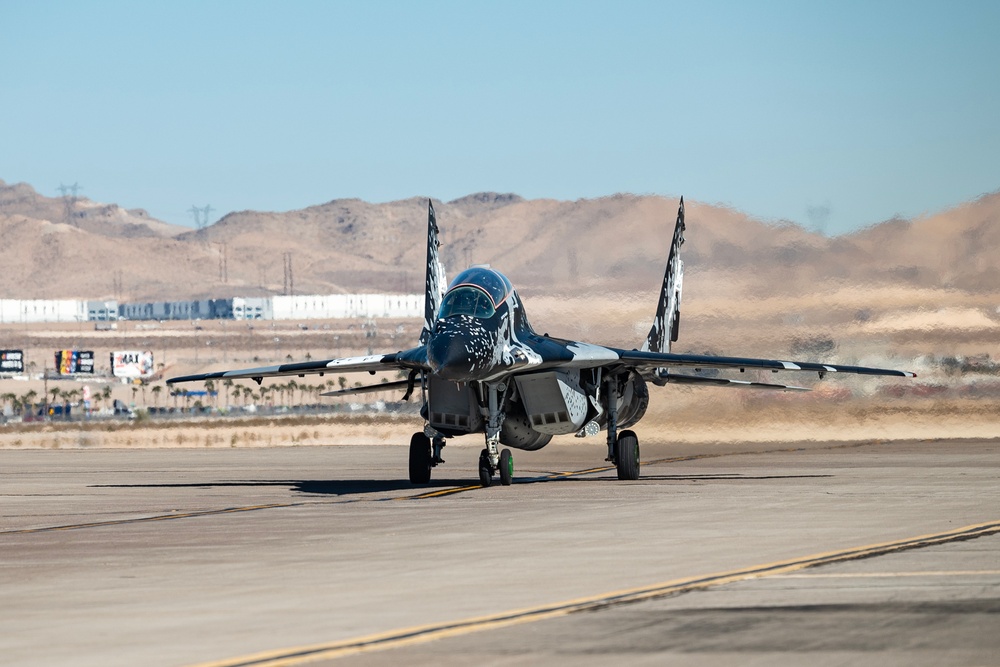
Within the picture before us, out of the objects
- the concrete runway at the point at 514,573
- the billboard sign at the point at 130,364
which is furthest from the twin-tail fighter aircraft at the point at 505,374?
the billboard sign at the point at 130,364

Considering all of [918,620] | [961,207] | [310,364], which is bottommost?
[918,620]

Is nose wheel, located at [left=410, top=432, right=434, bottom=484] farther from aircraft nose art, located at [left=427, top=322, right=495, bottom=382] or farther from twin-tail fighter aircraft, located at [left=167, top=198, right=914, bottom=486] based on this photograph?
aircraft nose art, located at [left=427, top=322, right=495, bottom=382]

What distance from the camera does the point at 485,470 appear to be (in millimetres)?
29750

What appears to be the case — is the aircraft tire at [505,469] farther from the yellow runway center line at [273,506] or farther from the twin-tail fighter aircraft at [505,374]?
the yellow runway center line at [273,506]

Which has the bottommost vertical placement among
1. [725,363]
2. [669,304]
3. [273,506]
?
[273,506]

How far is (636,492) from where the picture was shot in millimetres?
27750

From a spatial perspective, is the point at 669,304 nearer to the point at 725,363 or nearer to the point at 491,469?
the point at 725,363

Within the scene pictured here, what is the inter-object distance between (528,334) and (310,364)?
4992mm

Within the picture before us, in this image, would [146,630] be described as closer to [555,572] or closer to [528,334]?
[555,572]

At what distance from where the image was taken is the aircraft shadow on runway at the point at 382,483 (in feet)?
101

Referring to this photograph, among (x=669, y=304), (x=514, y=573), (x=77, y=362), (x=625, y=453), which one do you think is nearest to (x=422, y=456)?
(x=625, y=453)

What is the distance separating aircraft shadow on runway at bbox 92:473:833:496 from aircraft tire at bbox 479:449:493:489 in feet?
3.04

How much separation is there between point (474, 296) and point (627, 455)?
5.68 m

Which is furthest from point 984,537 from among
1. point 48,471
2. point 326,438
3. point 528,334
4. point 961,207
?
point 326,438
